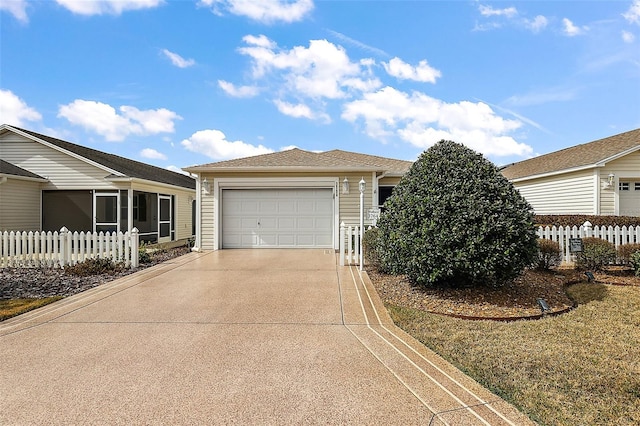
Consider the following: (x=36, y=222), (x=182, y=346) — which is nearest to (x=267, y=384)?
(x=182, y=346)

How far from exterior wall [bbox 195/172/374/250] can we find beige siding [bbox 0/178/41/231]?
6.89 meters

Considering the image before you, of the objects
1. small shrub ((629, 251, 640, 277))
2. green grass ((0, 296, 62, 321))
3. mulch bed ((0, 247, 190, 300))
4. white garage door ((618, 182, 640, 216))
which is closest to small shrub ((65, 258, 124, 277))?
mulch bed ((0, 247, 190, 300))

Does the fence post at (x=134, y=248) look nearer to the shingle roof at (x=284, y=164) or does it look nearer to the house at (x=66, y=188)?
the shingle roof at (x=284, y=164)

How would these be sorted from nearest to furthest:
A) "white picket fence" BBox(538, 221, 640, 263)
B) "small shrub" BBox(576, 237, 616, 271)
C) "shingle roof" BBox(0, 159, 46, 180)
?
"small shrub" BBox(576, 237, 616, 271) < "white picket fence" BBox(538, 221, 640, 263) < "shingle roof" BBox(0, 159, 46, 180)

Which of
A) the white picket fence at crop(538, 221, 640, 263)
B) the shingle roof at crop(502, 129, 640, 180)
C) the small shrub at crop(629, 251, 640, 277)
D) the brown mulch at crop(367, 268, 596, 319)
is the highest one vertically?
the shingle roof at crop(502, 129, 640, 180)

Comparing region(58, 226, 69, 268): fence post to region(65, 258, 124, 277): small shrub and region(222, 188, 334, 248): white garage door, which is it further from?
region(222, 188, 334, 248): white garage door

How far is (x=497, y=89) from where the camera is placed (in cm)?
1188

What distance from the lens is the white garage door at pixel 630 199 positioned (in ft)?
42.2

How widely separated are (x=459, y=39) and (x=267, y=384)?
36.2ft

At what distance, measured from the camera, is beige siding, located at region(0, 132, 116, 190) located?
1367 centimetres

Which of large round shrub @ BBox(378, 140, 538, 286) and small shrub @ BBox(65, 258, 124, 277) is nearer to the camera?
large round shrub @ BBox(378, 140, 538, 286)

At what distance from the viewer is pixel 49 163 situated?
541 inches

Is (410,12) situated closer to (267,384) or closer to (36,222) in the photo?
(267,384)

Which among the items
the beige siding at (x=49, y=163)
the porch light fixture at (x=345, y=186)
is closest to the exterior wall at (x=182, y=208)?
the beige siding at (x=49, y=163)
